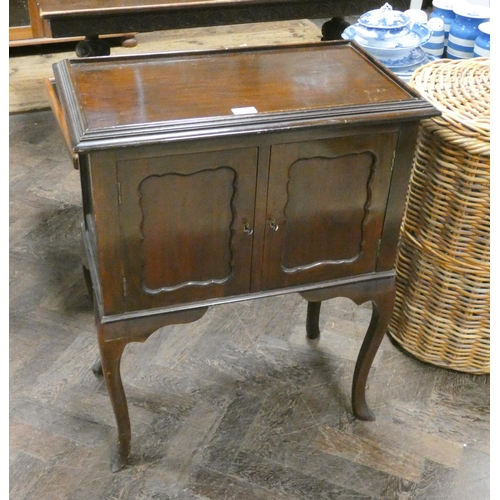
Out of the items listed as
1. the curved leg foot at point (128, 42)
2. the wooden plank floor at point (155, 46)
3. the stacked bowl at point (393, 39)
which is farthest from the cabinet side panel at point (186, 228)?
the curved leg foot at point (128, 42)

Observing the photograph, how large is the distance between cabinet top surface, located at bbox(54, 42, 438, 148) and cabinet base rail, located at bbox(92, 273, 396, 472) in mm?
424

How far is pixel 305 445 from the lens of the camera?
5.79ft

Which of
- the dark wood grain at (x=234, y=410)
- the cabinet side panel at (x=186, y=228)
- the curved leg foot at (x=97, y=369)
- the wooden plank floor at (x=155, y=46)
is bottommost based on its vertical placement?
the dark wood grain at (x=234, y=410)

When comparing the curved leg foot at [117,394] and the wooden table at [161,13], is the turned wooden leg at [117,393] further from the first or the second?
the wooden table at [161,13]

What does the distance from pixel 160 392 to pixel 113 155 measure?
3.05 feet

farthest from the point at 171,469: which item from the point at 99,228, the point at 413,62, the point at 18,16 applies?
the point at 18,16

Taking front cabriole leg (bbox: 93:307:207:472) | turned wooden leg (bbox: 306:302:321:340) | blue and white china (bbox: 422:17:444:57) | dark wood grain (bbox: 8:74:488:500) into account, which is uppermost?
blue and white china (bbox: 422:17:444:57)

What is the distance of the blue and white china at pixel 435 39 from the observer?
7.13 feet

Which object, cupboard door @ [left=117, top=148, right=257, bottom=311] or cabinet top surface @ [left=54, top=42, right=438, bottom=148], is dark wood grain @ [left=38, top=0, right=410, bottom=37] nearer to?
cabinet top surface @ [left=54, top=42, right=438, bottom=148]

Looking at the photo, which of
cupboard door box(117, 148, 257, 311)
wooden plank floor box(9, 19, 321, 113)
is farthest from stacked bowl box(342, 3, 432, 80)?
wooden plank floor box(9, 19, 321, 113)

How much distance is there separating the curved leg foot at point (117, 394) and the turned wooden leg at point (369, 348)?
621mm

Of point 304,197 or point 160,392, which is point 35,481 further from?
point 304,197

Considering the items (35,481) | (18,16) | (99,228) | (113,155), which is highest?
(113,155)

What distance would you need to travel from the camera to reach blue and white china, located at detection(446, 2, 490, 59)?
2092 mm
